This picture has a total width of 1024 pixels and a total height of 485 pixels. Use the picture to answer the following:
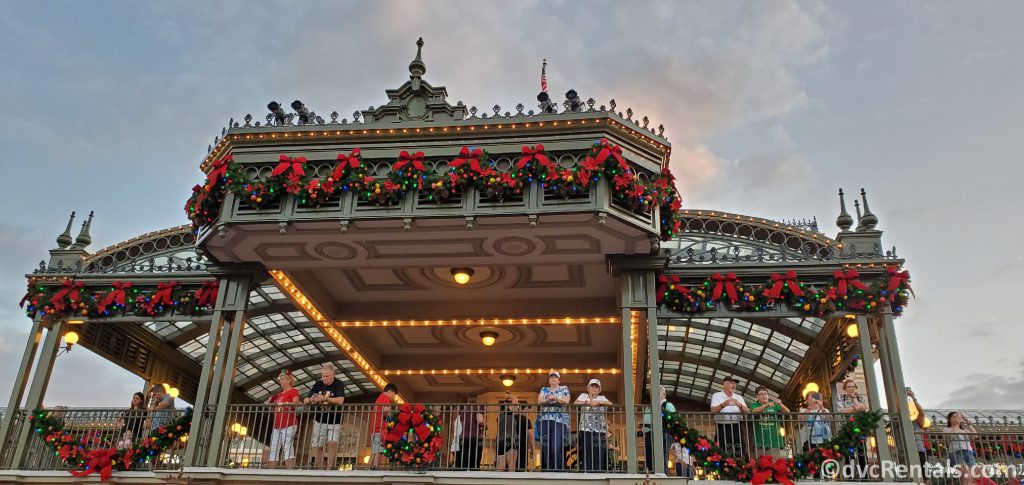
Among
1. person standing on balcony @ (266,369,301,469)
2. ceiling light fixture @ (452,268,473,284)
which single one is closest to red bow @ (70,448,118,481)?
person standing on balcony @ (266,369,301,469)

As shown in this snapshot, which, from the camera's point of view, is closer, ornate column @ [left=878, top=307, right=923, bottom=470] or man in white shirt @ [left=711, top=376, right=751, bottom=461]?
ornate column @ [left=878, top=307, right=923, bottom=470]

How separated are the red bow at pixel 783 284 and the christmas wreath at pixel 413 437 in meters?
6.01

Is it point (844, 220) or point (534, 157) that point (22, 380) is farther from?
point (844, 220)

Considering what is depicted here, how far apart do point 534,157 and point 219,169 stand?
538cm

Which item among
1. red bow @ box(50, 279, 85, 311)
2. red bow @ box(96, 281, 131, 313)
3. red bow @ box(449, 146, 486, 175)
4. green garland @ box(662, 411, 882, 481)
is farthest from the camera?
red bow @ box(50, 279, 85, 311)

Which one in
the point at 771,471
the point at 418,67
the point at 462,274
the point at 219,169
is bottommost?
the point at 771,471

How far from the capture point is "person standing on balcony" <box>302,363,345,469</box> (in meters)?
12.3

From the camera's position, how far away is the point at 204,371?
43.6 feet

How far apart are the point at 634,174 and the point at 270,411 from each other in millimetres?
A: 7291

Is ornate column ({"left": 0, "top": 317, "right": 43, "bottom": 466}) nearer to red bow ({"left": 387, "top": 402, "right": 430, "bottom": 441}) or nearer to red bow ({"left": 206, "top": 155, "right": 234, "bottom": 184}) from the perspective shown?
red bow ({"left": 206, "top": 155, "right": 234, "bottom": 184})

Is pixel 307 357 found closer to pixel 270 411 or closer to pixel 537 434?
pixel 270 411

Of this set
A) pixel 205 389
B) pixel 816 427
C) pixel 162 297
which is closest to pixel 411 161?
pixel 205 389

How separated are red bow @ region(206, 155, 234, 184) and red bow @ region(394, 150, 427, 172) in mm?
2970

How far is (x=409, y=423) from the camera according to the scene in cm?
1180
